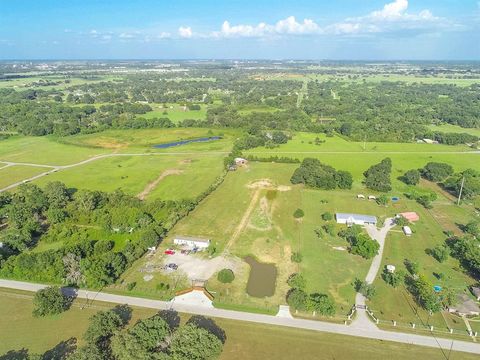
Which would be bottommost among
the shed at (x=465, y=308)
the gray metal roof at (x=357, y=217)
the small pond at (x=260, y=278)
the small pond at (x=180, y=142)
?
the small pond at (x=180, y=142)

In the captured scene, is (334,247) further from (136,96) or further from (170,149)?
(136,96)

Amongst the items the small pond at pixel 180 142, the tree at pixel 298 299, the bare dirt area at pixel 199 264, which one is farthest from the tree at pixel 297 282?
the small pond at pixel 180 142

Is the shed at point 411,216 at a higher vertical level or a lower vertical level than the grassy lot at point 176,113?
lower

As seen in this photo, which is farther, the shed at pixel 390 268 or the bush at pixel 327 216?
the bush at pixel 327 216

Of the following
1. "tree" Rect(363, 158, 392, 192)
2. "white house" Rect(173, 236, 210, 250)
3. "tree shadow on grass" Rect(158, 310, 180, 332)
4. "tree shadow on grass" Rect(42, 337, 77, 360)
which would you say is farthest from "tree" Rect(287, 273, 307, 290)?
"tree" Rect(363, 158, 392, 192)

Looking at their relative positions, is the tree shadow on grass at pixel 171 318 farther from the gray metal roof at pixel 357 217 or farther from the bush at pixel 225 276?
the gray metal roof at pixel 357 217

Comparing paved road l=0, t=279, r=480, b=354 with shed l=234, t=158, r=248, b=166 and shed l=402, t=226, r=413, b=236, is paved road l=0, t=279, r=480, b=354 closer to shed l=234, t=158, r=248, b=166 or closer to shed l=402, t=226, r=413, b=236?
shed l=402, t=226, r=413, b=236

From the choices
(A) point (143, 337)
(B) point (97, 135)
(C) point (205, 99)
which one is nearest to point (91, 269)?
(A) point (143, 337)

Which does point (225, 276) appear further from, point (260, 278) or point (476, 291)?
point (476, 291)
